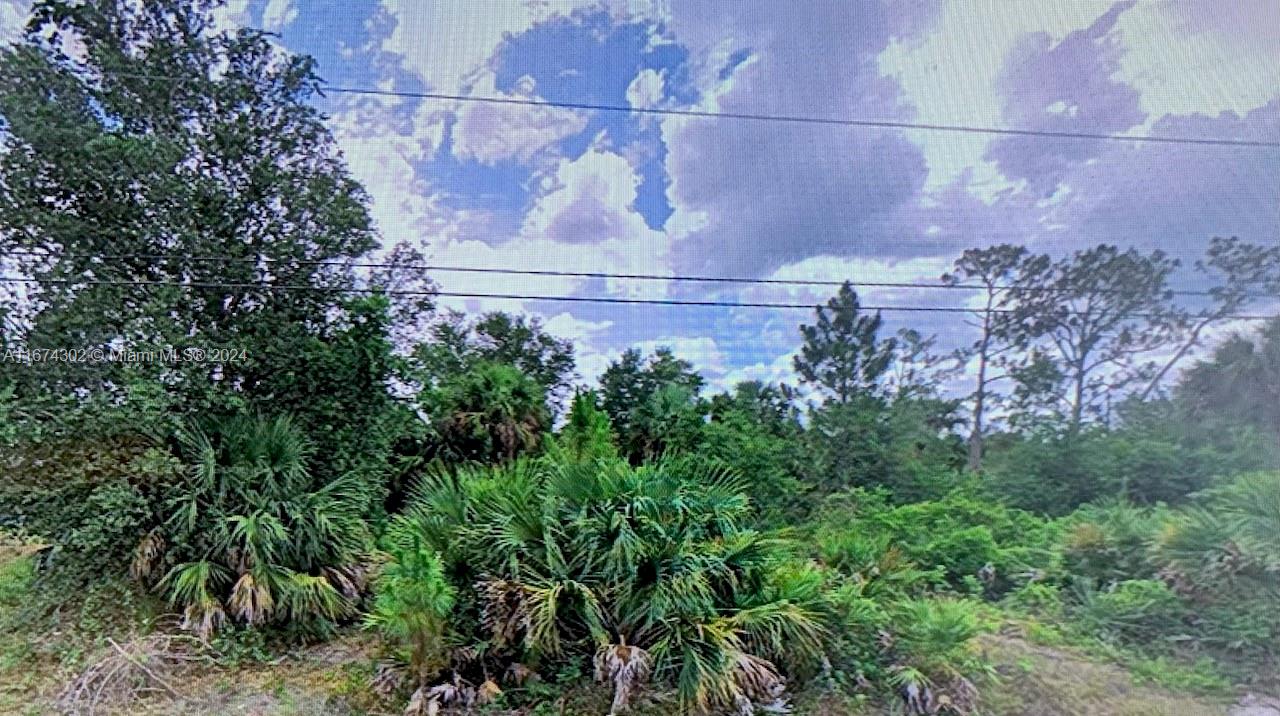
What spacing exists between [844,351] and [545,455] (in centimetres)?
177

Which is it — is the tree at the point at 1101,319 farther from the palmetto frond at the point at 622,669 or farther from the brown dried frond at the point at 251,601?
→ the brown dried frond at the point at 251,601

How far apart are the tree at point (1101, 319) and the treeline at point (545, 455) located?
11 millimetres

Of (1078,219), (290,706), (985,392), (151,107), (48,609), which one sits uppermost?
(151,107)

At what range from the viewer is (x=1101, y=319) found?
239 cm

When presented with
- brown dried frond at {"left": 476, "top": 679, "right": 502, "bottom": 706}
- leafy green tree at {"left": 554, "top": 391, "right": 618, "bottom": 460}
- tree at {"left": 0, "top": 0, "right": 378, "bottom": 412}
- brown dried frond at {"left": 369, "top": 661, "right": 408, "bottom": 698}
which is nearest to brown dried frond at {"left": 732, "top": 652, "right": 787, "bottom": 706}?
brown dried frond at {"left": 476, "top": 679, "right": 502, "bottom": 706}

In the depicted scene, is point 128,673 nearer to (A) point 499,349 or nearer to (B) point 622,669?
(B) point 622,669

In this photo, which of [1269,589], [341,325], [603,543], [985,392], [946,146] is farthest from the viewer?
[341,325]

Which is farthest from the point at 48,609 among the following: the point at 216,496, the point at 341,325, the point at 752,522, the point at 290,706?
the point at 752,522

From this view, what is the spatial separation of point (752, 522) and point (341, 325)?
2668 millimetres

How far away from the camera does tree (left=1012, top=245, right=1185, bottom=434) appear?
2285mm

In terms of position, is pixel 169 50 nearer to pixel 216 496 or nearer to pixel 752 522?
pixel 216 496

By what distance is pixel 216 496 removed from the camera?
115 inches

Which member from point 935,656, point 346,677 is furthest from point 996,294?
point 346,677

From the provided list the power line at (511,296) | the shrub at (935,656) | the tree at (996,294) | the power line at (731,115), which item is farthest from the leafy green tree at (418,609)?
the tree at (996,294)
